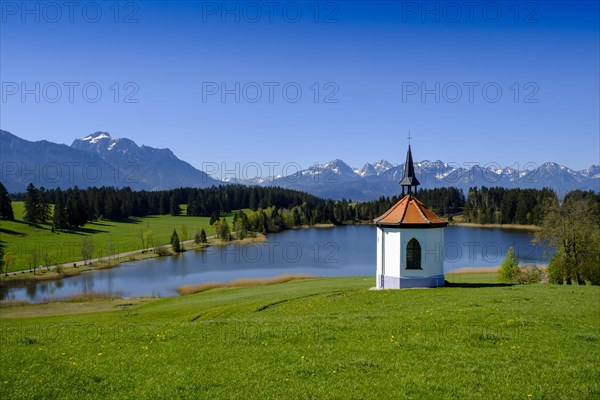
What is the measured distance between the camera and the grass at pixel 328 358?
34.7ft

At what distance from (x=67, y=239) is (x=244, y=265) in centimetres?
5527

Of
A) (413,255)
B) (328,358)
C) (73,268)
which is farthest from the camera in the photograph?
(73,268)

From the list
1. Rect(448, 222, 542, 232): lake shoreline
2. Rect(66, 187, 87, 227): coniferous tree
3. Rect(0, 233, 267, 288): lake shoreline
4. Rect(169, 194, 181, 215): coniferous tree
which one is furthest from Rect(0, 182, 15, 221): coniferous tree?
Rect(448, 222, 542, 232): lake shoreline

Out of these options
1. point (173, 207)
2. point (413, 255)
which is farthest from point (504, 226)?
point (413, 255)

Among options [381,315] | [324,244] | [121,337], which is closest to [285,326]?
[381,315]

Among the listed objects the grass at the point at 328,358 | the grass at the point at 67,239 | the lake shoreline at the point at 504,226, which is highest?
the grass at the point at 328,358

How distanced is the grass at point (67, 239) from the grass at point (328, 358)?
78.5 meters

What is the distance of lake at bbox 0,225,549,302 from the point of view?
63.8 meters

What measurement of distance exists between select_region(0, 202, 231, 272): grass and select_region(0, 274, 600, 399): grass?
3089 inches

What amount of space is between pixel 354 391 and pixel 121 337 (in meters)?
9.86

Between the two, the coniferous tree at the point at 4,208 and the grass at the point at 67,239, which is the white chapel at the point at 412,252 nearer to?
the grass at the point at 67,239

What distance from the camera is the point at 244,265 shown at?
8062 centimetres

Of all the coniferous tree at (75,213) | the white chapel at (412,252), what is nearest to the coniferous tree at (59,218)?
the coniferous tree at (75,213)

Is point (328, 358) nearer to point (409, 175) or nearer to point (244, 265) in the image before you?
point (409, 175)
